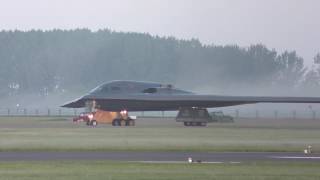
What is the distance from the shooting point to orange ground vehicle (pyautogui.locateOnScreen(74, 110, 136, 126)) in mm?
65625

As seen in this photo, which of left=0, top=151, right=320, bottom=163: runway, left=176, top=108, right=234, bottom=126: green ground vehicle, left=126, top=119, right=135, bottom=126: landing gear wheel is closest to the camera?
left=0, top=151, right=320, bottom=163: runway

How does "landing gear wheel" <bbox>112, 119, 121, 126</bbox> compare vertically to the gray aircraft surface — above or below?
below

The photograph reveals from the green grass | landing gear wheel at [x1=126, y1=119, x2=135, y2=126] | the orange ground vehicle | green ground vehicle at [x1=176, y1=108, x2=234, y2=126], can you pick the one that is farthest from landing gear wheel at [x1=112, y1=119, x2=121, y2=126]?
the green grass

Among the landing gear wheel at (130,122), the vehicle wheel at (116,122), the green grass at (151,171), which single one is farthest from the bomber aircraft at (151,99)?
the green grass at (151,171)

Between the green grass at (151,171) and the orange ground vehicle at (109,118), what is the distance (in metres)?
41.7

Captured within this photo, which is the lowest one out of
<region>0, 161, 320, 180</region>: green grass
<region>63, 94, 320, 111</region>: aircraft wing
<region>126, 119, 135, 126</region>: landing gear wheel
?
<region>0, 161, 320, 180</region>: green grass

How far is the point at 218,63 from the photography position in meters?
120

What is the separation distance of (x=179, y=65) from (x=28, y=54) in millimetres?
52606

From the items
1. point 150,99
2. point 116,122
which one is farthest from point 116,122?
point 150,99

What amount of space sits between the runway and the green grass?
1809 mm

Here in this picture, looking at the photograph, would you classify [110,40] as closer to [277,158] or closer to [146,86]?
[146,86]

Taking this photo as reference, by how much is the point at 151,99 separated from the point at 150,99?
4.3 inches

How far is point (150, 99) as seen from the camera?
70.1m

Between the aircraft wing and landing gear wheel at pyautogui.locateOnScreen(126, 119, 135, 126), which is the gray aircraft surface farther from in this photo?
landing gear wheel at pyautogui.locateOnScreen(126, 119, 135, 126)
